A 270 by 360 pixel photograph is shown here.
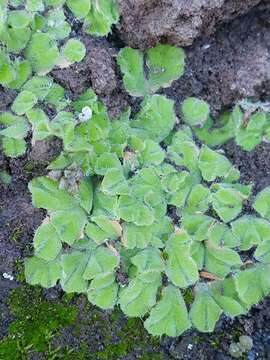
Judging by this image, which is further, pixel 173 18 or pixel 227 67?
pixel 227 67

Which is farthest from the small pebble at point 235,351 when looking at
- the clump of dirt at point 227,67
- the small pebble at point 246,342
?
the clump of dirt at point 227,67

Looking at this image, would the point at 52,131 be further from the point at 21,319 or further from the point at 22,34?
the point at 21,319

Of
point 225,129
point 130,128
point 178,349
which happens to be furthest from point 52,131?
point 178,349

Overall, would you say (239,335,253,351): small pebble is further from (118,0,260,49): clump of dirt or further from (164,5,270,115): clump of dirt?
(118,0,260,49): clump of dirt

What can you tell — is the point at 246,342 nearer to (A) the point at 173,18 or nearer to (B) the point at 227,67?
(B) the point at 227,67

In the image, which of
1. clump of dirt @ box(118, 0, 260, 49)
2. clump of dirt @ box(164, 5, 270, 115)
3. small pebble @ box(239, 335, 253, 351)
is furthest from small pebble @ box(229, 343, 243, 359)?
clump of dirt @ box(118, 0, 260, 49)

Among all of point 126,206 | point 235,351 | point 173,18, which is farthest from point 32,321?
point 173,18
